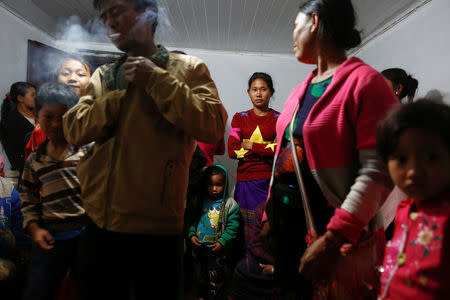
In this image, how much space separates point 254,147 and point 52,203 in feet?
6.45

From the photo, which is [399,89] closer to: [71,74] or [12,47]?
[71,74]

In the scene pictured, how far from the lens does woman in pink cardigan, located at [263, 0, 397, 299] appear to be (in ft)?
3.09

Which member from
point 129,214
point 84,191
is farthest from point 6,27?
point 129,214

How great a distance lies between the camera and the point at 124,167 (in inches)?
44.3

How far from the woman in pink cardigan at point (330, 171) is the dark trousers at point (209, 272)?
4.88 ft

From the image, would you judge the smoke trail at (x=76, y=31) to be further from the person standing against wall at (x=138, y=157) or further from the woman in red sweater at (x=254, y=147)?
the woman in red sweater at (x=254, y=147)

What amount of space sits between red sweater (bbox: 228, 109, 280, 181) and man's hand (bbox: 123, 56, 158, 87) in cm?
199

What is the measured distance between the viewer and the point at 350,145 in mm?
1002

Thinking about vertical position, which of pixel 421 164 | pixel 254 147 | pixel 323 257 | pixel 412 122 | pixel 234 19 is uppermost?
pixel 234 19

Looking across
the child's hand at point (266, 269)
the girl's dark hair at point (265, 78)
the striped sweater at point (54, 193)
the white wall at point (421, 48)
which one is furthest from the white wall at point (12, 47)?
the white wall at point (421, 48)

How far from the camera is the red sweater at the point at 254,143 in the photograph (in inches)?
117

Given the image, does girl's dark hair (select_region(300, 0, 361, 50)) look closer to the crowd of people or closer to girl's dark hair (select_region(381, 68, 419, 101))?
the crowd of people

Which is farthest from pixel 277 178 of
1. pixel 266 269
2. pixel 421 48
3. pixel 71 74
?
pixel 421 48

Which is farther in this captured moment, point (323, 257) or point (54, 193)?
point (54, 193)
